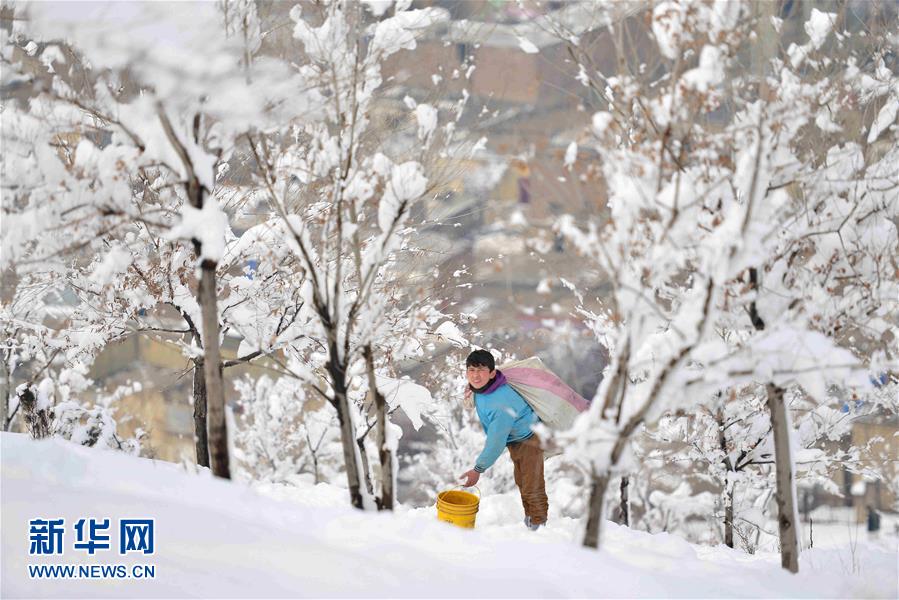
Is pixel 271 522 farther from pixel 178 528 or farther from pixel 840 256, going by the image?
pixel 840 256

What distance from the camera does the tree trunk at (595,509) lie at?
13.1 feet

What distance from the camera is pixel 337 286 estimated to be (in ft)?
15.0

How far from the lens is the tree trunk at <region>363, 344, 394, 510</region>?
190 inches

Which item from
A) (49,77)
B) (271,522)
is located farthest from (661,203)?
(49,77)

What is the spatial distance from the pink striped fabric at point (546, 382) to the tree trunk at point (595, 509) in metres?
1.73

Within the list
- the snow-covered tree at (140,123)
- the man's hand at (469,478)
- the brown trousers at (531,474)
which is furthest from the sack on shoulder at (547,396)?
the snow-covered tree at (140,123)

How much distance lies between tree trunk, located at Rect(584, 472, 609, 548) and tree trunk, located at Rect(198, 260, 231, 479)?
97.4 inches

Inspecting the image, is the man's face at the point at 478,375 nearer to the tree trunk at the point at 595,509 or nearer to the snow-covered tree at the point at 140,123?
the tree trunk at the point at 595,509

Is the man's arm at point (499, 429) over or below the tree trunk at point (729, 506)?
over

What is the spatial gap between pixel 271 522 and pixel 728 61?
3.93 metres

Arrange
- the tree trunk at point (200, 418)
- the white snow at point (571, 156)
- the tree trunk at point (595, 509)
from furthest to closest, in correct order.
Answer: the tree trunk at point (200, 418) < the tree trunk at point (595, 509) < the white snow at point (571, 156)

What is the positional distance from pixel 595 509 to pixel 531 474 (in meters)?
1.89

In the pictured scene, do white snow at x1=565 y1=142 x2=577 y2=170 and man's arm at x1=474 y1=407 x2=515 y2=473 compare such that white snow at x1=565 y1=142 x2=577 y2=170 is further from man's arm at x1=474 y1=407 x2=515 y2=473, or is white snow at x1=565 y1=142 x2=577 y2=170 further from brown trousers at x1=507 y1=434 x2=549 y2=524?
brown trousers at x1=507 y1=434 x2=549 y2=524

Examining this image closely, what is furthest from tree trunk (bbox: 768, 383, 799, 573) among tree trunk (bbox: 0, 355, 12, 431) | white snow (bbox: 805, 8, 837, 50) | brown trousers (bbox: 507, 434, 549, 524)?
tree trunk (bbox: 0, 355, 12, 431)
